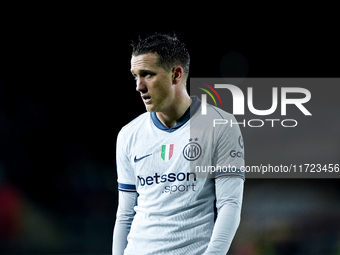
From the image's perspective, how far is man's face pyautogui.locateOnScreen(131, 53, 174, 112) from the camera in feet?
4.99

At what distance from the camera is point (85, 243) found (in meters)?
5.07

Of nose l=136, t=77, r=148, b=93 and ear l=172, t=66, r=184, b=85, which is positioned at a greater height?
ear l=172, t=66, r=184, b=85

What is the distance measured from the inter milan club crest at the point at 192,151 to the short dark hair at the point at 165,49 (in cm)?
31

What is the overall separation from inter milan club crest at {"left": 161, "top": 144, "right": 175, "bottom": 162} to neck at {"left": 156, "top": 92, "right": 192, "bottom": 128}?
3.9 inches

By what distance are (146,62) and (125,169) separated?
0.47m

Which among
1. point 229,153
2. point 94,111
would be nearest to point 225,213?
point 229,153

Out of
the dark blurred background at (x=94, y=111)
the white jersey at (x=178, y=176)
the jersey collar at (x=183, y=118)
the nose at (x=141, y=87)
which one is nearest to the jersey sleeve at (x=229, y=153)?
the white jersey at (x=178, y=176)

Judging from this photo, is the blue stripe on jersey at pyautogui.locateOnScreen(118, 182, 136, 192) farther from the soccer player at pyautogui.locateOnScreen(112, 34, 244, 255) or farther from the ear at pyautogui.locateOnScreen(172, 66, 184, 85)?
the ear at pyautogui.locateOnScreen(172, 66, 184, 85)

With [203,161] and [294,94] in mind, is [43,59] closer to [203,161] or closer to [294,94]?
[294,94]

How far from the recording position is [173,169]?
153 centimetres

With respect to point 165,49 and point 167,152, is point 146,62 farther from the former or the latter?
point 167,152

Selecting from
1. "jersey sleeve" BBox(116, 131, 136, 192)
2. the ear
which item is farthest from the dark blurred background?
the ear

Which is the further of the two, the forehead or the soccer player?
the forehead

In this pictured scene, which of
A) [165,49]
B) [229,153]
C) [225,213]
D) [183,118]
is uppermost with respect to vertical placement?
[165,49]
